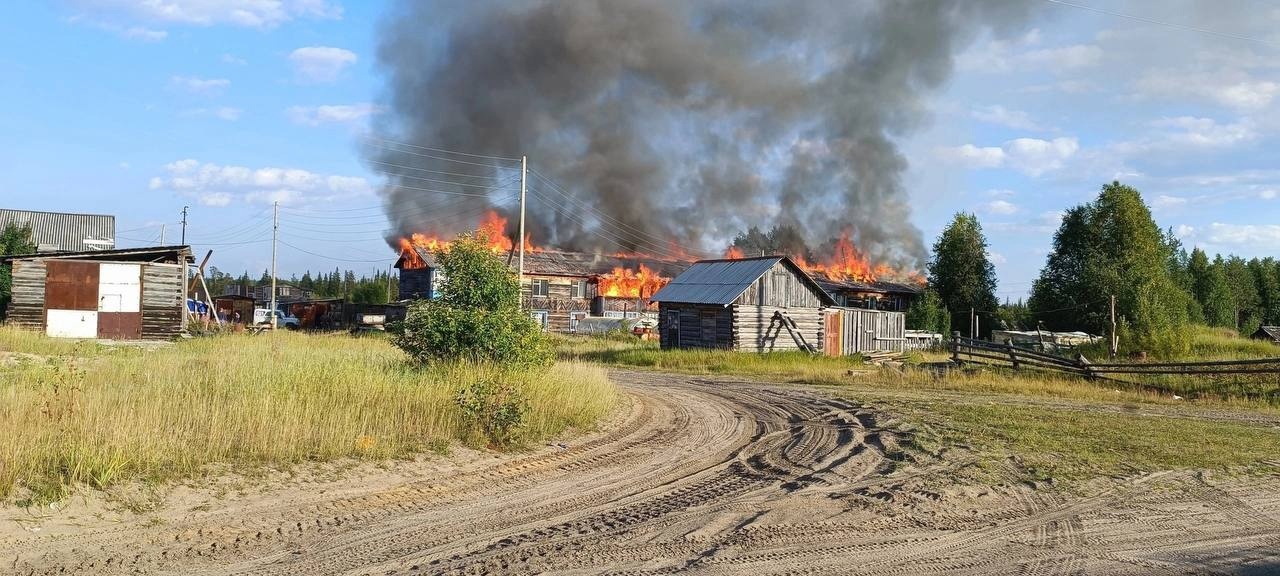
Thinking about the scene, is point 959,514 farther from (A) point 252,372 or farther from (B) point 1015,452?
(A) point 252,372

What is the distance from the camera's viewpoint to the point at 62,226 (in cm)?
5316

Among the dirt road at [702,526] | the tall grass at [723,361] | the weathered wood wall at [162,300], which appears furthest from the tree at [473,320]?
the weathered wood wall at [162,300]

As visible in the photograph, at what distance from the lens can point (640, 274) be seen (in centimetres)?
5822

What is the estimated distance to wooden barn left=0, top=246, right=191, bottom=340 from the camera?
2686 cm

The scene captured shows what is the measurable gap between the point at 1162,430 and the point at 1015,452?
3954mm

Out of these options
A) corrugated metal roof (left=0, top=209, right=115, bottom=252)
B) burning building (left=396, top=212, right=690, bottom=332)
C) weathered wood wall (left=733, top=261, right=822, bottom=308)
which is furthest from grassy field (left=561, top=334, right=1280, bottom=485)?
corrugated metal roof (left=0, top=209, right=115, bottom=252)

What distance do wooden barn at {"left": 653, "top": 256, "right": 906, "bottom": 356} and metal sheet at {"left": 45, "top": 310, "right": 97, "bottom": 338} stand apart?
20.8m

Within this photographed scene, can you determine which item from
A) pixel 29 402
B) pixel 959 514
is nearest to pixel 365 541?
pixel 29 402

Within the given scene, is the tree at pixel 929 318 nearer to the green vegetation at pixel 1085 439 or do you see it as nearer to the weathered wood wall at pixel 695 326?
the weathered wood wall at pixel 695 326

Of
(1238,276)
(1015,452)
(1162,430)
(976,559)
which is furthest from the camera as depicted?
(1238,276)

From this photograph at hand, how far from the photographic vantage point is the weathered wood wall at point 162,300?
27.9 meters

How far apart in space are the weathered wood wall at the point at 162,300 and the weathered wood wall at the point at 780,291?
787 inches

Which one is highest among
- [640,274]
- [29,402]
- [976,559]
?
[640,274]

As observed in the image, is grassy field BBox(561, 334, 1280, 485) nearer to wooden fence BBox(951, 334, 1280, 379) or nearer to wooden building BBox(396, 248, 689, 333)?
wooden fence BBox(951, 334, 1280, 379)
